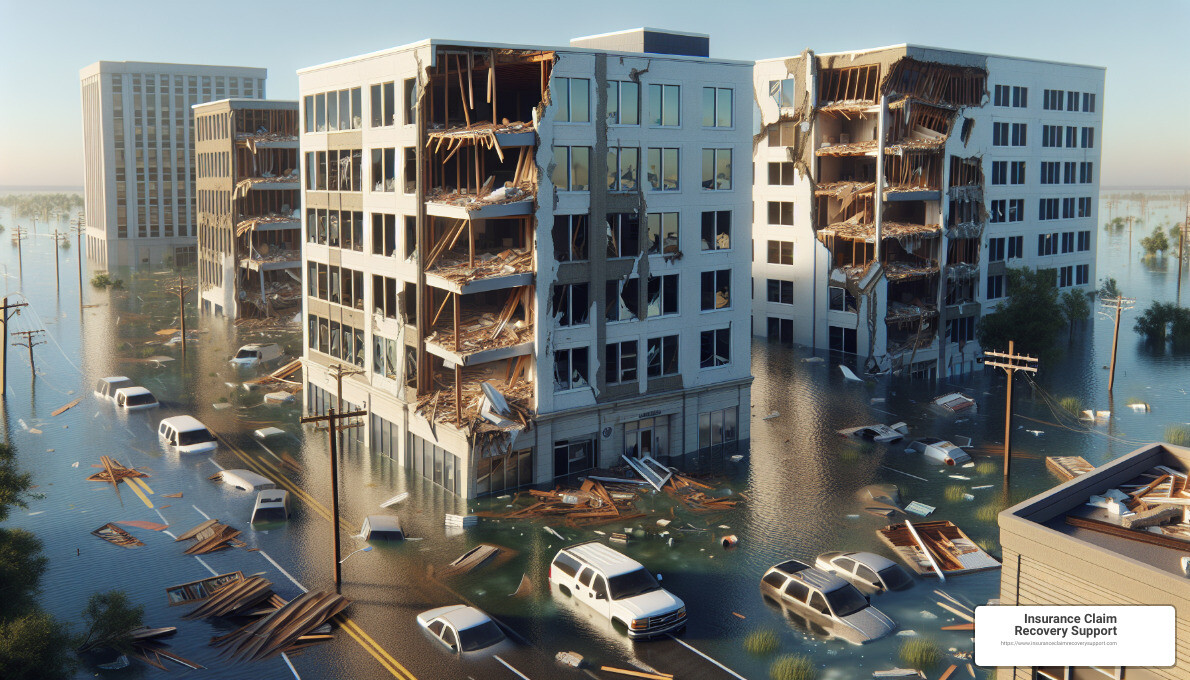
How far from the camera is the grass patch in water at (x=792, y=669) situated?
1085 inches

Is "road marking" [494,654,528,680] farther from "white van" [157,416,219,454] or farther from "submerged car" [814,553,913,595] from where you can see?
"white van" [157,416,219,454]

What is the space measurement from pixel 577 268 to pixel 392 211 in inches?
374

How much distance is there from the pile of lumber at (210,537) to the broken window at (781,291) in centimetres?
4946

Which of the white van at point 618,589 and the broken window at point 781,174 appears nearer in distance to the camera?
the white van at point 618,589

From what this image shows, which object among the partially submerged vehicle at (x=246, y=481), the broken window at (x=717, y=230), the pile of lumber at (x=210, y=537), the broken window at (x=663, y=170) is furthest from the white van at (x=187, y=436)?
the broken window at (x=717, y=230)

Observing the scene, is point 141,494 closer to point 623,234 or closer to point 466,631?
point 466,631

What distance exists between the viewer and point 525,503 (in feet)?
139

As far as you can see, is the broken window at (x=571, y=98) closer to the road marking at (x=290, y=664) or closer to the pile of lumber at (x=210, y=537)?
the pile of lumber at (x=210, y=537)

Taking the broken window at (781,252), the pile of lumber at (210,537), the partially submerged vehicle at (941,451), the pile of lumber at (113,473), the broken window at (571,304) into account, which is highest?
the broken window at (781,252)

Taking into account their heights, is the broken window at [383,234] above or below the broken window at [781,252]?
above

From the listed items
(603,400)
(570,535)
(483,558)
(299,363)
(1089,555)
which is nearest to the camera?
(1089,555)

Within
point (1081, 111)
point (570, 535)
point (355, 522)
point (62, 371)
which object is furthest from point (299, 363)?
point (1081, 111)

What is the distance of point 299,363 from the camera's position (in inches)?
2562

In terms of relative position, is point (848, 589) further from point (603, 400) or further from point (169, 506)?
point (169, 506)
